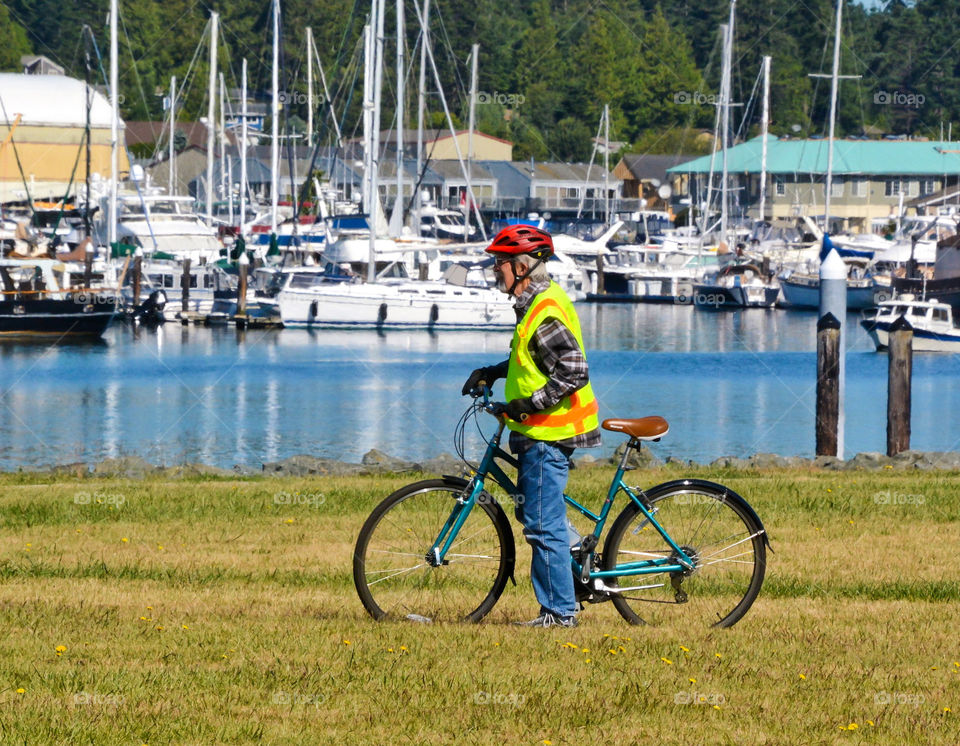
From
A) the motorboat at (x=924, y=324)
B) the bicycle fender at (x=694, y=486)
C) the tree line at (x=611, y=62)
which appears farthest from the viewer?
the tree line at (x=611, y=62)

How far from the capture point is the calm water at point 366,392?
2850 cm

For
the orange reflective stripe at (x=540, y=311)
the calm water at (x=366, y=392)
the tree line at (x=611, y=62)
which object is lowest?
the calm water at (x=366, y=392)

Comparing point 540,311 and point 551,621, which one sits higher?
point 540,311

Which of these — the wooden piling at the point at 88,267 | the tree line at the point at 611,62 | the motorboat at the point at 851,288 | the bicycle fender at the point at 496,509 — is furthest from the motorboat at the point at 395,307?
the tree line at the point at 611,62

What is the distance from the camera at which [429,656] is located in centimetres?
711

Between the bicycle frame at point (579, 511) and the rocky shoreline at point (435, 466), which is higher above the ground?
the bicycle frame at point (579, 511)

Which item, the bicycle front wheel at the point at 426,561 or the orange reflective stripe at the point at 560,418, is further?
the bicycle front wheel at the point at 426,561

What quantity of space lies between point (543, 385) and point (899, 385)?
12.4 metres

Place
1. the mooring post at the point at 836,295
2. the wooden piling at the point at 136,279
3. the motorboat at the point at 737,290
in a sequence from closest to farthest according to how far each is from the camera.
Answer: the mooring post at the point at 836,295 → the wooden piling at the point at 136,279 → the motorboat at the point at 737,290

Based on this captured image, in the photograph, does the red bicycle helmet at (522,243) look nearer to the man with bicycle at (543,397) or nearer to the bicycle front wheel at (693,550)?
the man with bicycle at (543,397)

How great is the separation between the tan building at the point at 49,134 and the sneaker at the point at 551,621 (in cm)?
9464

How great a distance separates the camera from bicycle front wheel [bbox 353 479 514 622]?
25.6 feet

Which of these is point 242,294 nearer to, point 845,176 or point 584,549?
point 584,549

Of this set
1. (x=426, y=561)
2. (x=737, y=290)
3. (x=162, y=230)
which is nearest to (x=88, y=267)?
(x=162, y=230)
